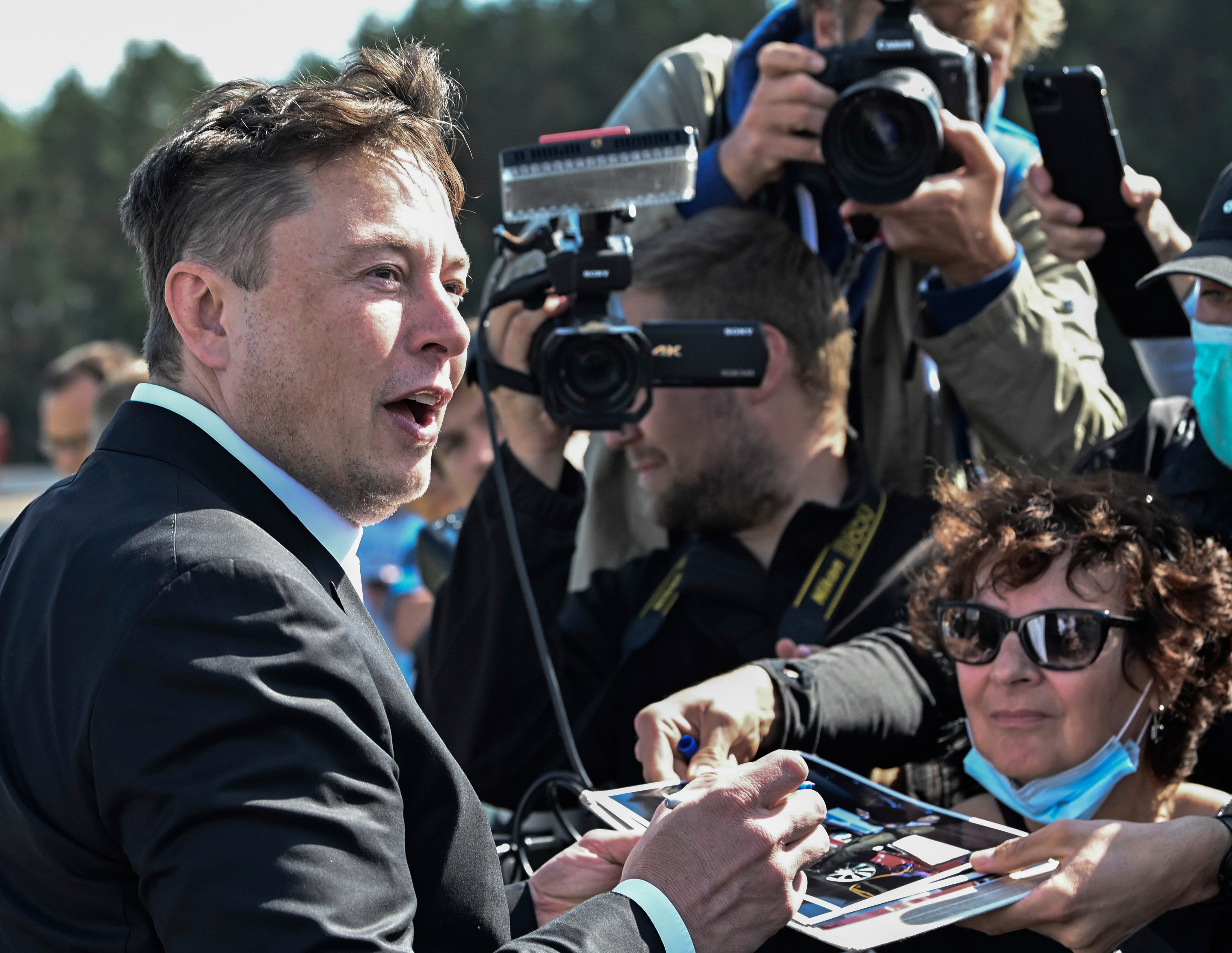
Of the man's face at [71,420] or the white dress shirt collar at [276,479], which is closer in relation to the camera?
the white dress shirt collar at [276,479]

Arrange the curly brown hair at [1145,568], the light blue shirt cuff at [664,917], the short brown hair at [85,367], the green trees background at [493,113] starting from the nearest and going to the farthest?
the light blue shirt cuff at [664,917] → the curly brown hair at [1145,568] → the short brown hair at [85,367] → the green trees background at [493,113]

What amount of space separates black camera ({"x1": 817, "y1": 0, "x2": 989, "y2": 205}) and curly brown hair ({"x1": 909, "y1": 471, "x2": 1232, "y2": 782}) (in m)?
0.73

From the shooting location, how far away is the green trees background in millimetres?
24203

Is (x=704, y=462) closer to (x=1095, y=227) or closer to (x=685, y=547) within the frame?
(x=685, y=547)

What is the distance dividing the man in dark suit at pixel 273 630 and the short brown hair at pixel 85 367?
15.2ft

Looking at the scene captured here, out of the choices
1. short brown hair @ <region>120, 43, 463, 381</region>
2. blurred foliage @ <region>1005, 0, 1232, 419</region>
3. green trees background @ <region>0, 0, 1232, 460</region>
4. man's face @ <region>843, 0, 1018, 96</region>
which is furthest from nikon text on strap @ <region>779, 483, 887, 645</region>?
blurred foliage @ <region>1005, 0, 1232, 419</region>

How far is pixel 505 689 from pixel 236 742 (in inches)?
66.4

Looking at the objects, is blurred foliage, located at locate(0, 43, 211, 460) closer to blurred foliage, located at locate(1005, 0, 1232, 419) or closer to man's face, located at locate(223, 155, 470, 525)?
blurred foliage, located at locate(1005, 0, 1232, 419)

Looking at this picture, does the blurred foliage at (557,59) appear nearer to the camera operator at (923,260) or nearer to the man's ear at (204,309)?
the camera operator at (923,260)

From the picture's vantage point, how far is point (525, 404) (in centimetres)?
296

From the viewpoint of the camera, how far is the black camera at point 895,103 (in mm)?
2723

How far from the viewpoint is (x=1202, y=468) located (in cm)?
254

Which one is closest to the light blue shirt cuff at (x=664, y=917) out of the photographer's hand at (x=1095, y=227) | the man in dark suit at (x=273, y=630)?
the man in dark suit at (x=273, y=630)

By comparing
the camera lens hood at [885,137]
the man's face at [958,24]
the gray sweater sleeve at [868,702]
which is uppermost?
the man's face at [958,24]
